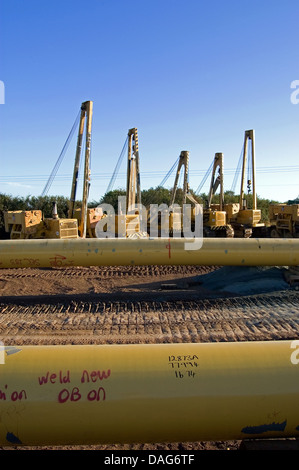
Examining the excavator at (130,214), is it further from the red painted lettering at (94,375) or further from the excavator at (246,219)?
the red painted lettering at (94,375)

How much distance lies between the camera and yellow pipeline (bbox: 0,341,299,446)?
2316mm

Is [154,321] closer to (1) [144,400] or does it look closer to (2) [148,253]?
(2) [148,253]

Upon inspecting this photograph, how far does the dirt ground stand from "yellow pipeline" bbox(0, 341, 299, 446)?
134 centimetres

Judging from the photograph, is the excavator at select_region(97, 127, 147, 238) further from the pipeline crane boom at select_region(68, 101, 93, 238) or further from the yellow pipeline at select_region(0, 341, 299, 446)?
the yellow pipeline at select_region(0, 341, 299, 446)

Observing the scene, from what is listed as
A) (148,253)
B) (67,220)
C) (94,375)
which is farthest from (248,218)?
(94,375)

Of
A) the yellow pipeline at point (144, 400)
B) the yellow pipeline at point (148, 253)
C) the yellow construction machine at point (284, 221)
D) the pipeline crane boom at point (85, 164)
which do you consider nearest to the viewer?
the yellow pipeline at point (144, 400)

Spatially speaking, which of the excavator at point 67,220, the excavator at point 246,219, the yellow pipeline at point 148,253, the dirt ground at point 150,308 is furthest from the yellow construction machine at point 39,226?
the excavator at point 246,219

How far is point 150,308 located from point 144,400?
16.1 ft

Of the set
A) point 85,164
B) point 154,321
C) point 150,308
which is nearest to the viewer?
point 154,321

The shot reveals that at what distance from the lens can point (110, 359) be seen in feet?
8.35

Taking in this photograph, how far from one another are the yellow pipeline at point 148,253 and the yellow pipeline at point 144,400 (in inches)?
212

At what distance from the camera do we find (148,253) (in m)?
7.89

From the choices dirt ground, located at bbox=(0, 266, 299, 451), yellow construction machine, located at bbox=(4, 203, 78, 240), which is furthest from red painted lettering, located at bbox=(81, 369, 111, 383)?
yellow construction machine, located at bbox=(4, 203, 78, 240)

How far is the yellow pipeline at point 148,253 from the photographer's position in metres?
7.87
